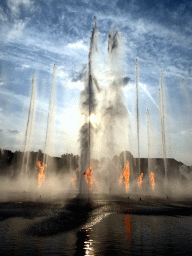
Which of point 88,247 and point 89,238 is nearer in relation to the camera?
point 88,247

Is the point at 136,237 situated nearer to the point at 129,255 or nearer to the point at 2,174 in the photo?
the point at 129,255

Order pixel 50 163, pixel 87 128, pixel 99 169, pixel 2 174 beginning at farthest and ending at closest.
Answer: pixel 50 163 < pixel 2 174 < pixel 99 169 < pixel 87 128

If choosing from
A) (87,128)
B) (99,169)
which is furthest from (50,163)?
(87,128)

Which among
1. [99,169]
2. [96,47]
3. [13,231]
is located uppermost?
[96,47]

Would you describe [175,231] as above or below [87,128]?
below

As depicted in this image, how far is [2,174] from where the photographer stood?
3597 inches

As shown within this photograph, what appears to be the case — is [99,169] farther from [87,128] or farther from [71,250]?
[71,250]

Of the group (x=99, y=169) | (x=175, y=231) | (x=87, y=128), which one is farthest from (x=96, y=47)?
(x=175, y=231)

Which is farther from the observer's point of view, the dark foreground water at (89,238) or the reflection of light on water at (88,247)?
the dark foreground water at (89,238)

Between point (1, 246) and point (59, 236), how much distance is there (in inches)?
116

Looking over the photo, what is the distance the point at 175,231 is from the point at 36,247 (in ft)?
26.5

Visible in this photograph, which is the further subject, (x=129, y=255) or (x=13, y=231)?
(x=13, y=231)

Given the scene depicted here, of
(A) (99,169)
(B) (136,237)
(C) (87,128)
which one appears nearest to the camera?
(B) (136,237)

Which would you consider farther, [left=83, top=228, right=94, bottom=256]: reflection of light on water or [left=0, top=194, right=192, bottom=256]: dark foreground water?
[left=0, top=194, right=192, bottom=256]: dark foreground water
